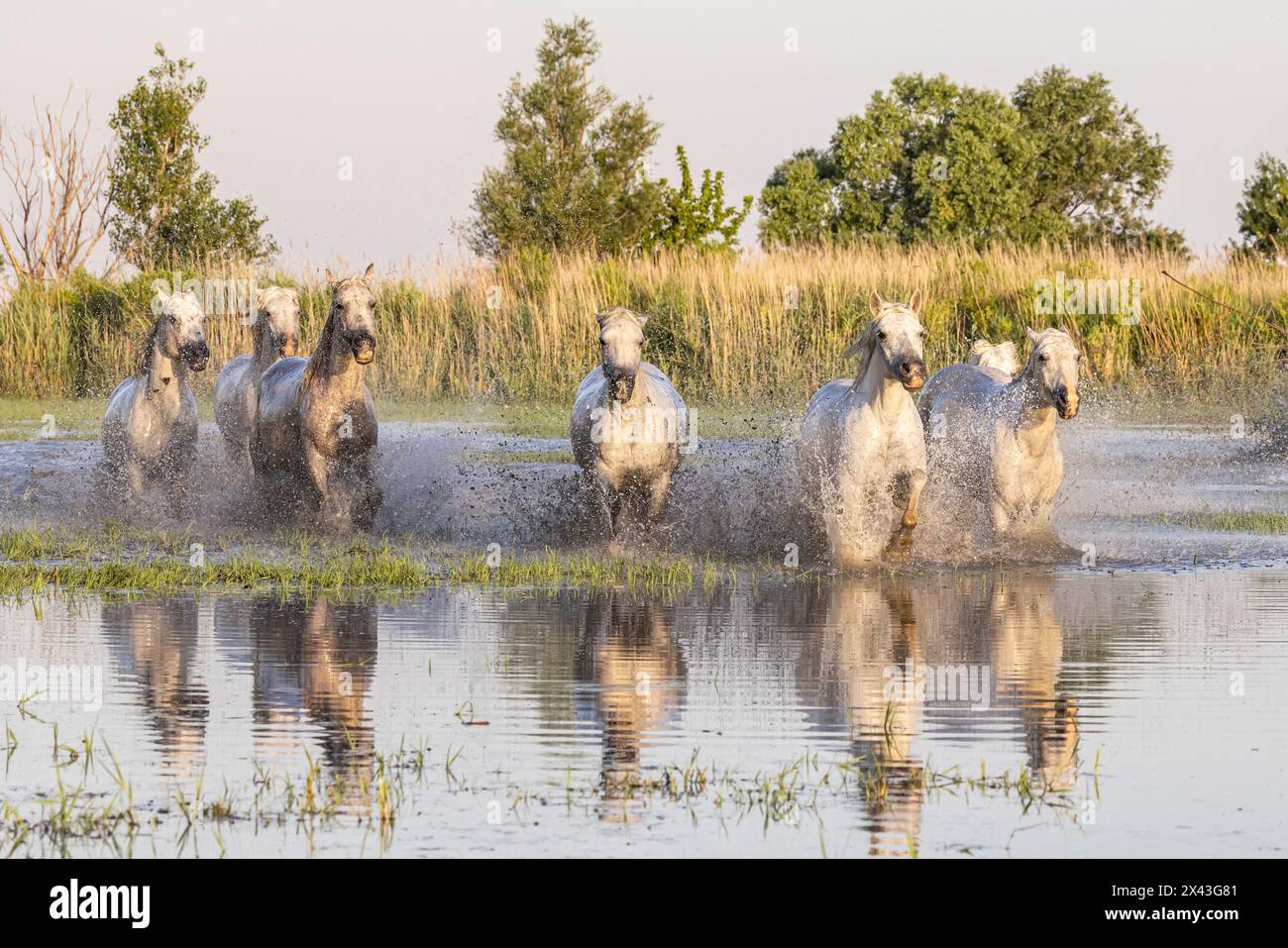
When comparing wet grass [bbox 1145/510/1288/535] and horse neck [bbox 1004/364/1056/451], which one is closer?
horse neck [bbox 1004/364/1056/451]

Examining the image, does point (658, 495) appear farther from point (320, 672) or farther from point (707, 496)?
point (320, 672)

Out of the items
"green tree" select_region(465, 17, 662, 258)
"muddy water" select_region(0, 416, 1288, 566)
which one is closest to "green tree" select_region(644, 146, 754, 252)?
"green tree" select_region(465, 17, 662, 258)

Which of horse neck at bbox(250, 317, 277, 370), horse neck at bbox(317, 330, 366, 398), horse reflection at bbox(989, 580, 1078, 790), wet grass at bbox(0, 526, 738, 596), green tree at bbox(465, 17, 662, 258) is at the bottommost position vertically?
horse reflection at bbox(989, 580, 1078, 790)

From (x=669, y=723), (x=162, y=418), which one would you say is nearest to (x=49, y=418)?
(x=162, y=418)

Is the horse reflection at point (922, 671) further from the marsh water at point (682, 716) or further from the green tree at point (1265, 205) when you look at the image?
the green tree at point (1265, 205)

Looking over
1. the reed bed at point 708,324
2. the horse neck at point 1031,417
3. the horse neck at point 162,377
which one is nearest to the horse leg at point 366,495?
the horse neck at point 162,377

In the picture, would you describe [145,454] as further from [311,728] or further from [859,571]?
[311,728]

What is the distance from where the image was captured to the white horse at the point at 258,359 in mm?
15648

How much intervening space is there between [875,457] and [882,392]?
0.36m

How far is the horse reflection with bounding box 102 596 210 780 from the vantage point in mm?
6945

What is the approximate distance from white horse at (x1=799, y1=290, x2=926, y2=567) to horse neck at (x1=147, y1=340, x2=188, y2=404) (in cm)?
542

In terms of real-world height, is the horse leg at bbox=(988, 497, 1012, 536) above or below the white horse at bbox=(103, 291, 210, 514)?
below

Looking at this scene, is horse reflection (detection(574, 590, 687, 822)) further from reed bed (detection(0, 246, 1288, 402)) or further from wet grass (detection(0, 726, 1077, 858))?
reed bed (detection(0, 246, 1288, 402))
